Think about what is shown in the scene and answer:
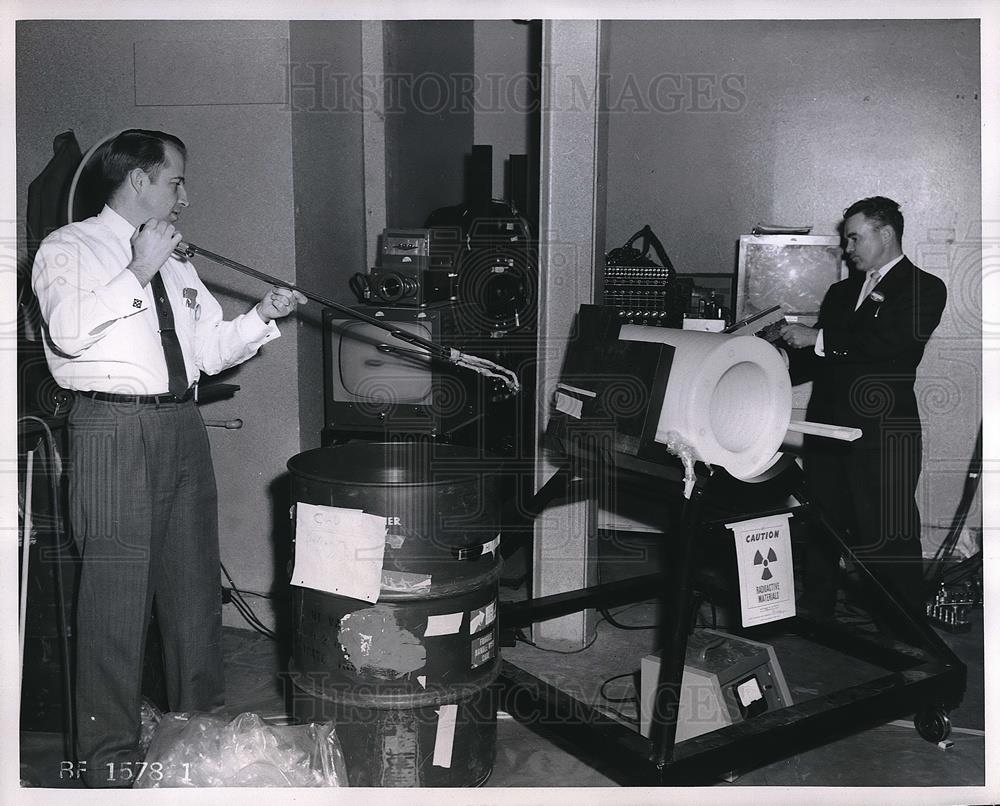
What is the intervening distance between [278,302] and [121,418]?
0.55m

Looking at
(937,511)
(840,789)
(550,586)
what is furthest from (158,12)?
(937,511)

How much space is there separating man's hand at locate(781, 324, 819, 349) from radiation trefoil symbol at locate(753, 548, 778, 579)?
1466 mm

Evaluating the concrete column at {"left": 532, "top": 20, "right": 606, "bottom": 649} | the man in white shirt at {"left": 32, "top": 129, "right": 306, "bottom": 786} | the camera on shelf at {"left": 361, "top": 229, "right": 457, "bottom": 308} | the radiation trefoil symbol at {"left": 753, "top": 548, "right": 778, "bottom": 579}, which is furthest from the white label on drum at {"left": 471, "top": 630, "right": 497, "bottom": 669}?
the camera on shelf at {"left": 361, "top": 229, "right": 457, "bottom": 308}

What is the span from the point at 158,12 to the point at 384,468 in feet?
4.02

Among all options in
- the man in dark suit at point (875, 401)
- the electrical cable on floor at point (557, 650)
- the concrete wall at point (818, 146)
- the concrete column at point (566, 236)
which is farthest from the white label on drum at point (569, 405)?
the concrete wall at point (818, 146)

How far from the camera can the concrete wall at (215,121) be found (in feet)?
10.8

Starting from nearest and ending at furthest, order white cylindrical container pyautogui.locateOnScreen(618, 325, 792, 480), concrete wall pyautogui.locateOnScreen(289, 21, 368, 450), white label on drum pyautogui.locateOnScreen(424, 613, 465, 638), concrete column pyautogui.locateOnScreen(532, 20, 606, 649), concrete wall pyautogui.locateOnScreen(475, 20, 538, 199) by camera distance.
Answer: white cylindrical container pyautogui.locateOnScreen(618, 325, 792, 480), white label on drum pyautogui.locateOnScreen(424, 613, 465, 638), concrete column pyautogui.locateOnScreen(532, 20, 606, 649), concrete wall pyautogui.locateOnScreen(289, 21, 368, 450), concrete wall pyautogui.locateOnScreen(475, 20, 538, 199)

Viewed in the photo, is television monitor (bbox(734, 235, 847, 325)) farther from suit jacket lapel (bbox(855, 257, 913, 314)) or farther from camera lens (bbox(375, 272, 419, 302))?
camera lens (bbox(375, 272, 419, 302))

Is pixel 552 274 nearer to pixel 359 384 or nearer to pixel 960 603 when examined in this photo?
pixel 359 384

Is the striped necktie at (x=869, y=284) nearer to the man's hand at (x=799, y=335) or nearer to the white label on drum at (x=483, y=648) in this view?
the man's hand at (x=799, y=335)

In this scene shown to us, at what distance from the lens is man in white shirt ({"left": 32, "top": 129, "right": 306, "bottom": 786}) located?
8.02ft

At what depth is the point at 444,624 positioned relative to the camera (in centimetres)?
233

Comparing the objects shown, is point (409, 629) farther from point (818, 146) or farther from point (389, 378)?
point (818, 146)

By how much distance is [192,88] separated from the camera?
131 inches
